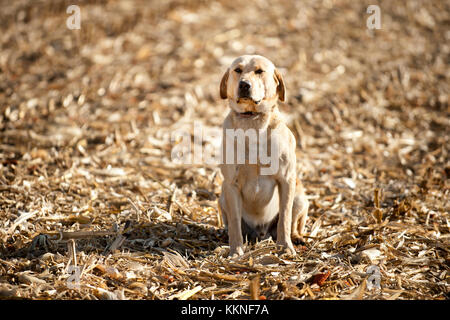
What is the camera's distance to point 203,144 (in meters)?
6.98

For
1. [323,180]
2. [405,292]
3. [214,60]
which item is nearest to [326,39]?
[214,60]

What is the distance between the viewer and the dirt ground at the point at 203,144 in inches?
154

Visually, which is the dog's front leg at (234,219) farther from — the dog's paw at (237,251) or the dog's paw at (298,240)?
the dog's paw at (298,240)

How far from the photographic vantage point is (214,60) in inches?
365

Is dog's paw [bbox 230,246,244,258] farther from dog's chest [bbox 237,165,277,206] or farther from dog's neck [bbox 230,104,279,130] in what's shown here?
dog's neck [bbox 230,104,279,130]

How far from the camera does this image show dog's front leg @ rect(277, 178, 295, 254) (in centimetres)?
426

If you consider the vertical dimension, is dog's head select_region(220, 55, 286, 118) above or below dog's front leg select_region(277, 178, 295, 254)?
above

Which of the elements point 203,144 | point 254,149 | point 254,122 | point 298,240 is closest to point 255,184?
point 254,149

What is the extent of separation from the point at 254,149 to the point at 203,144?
290 centimetres

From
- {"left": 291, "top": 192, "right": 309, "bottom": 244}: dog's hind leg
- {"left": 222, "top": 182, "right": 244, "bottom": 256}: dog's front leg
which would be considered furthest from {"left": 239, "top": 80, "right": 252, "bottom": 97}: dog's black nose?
{"left": 291, "top": 192, "right": 309, "bottom": 244}: dog's hind leg

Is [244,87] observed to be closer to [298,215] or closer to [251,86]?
[251,86]

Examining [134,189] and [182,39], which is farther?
[182,39]
